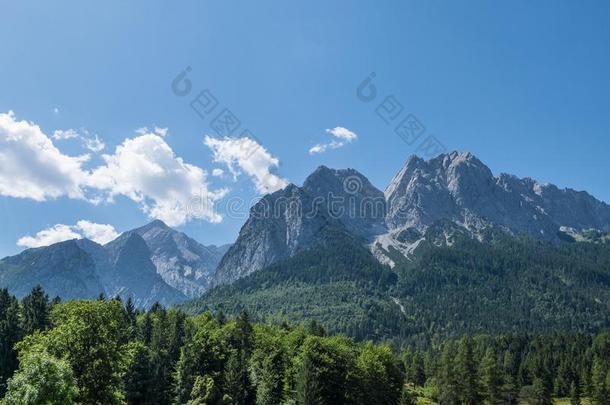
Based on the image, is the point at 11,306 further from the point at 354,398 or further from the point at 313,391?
the point at 354,398

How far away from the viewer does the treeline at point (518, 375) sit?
139 metres

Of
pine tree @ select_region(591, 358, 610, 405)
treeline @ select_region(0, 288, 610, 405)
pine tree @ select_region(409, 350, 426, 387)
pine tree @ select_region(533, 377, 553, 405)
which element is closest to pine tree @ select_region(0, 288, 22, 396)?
treeline @ select_region(0, 288, 610, 405)

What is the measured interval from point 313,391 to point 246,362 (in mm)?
24171

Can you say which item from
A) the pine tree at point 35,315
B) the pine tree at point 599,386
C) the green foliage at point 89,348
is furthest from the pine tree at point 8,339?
the pine tree at point 599,386

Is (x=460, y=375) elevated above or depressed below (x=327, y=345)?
below

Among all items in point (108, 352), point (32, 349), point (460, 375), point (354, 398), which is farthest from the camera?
point (460, 375)

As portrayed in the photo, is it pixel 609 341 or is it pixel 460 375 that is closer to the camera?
pixel 460 375

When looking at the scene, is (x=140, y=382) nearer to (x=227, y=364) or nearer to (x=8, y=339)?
(x=227, y=364)

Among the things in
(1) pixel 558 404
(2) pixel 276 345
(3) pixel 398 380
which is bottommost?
(1) pixel 558 404

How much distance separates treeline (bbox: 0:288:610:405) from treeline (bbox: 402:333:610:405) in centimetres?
45

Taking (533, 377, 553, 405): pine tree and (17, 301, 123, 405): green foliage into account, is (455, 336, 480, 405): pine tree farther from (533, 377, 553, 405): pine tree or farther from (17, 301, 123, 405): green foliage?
(17, 301, 123, 405): green foliage

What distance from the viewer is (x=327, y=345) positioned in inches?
3937

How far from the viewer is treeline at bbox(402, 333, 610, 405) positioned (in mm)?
138875

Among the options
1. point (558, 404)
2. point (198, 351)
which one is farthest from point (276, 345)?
point (558, 404)
